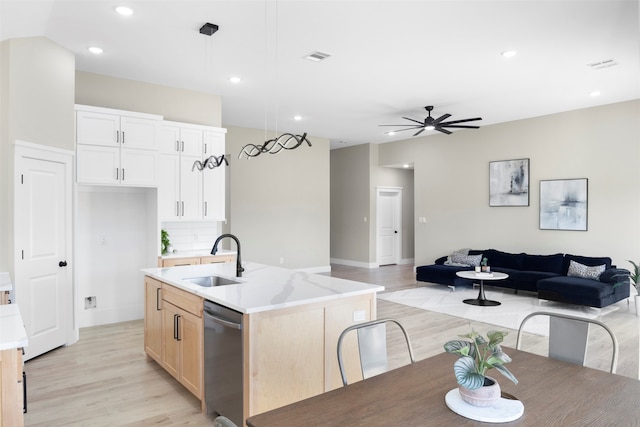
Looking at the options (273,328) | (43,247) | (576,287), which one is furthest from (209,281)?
(576,287)

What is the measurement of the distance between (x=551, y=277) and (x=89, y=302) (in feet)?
22.0

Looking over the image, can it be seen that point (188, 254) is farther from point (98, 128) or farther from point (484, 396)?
point (484, 396)

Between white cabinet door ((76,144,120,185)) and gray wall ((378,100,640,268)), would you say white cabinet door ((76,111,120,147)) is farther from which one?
gray wall ((378,100,640,268))

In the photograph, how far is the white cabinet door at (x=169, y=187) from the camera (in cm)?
535

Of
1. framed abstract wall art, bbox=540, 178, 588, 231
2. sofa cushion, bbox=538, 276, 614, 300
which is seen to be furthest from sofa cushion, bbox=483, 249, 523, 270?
sofa cushion, bbox=538, 276, 614, 300

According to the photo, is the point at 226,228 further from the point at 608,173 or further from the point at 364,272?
the point at 608,173

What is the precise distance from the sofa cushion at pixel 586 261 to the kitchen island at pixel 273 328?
5.10 m

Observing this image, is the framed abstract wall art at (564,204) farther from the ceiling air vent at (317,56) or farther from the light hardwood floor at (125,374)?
the ceiling air vent at (317,56)

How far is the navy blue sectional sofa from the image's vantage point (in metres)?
5.65

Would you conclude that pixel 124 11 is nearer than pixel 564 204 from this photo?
Yes

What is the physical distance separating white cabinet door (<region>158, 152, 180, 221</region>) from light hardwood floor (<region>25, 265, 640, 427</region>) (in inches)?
58.1

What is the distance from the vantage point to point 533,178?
7.47 meters

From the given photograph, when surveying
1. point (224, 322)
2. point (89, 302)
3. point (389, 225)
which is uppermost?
point (389, 225)

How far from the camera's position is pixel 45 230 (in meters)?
4.15
